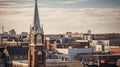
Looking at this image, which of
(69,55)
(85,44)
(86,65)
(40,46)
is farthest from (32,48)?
(85,44)

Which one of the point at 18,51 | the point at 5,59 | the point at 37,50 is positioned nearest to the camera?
the point at 37,50

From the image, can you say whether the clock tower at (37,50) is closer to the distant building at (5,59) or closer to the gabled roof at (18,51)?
the distant building at (5,59)

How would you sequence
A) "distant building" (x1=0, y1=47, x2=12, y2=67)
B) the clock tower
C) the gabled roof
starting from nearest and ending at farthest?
1. the clock tower
2. "distant building" (x1=0, y1=47, x2=12, y2=67)
3. the gabled roof

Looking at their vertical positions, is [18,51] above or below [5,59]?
above

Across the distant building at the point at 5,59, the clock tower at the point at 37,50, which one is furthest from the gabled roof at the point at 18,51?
the clock tower at the point at 37,50

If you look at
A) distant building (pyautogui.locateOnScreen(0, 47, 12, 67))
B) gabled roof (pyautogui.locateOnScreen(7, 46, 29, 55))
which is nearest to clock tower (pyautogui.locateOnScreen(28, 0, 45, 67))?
distant building (pyautogui.locateOnScreen(0, 47, 12, 67))

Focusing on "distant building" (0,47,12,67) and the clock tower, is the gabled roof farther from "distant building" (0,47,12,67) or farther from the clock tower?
the clock tower

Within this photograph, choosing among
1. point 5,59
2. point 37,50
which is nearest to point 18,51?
point 5,59

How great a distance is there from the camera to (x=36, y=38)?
21562mm

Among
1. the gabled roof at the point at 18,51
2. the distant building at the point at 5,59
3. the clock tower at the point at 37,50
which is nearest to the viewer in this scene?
the clock tower at the point at 37,50

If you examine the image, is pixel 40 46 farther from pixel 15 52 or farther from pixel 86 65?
pixel 15 52

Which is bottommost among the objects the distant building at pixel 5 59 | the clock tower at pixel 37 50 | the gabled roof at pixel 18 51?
the distant building at pixel 5 59

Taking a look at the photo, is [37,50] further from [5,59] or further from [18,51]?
[18,51]

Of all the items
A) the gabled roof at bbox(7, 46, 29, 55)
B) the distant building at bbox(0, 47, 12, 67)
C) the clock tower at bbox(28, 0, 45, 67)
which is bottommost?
the distant building at bbox(0, 47, 12, 67)
